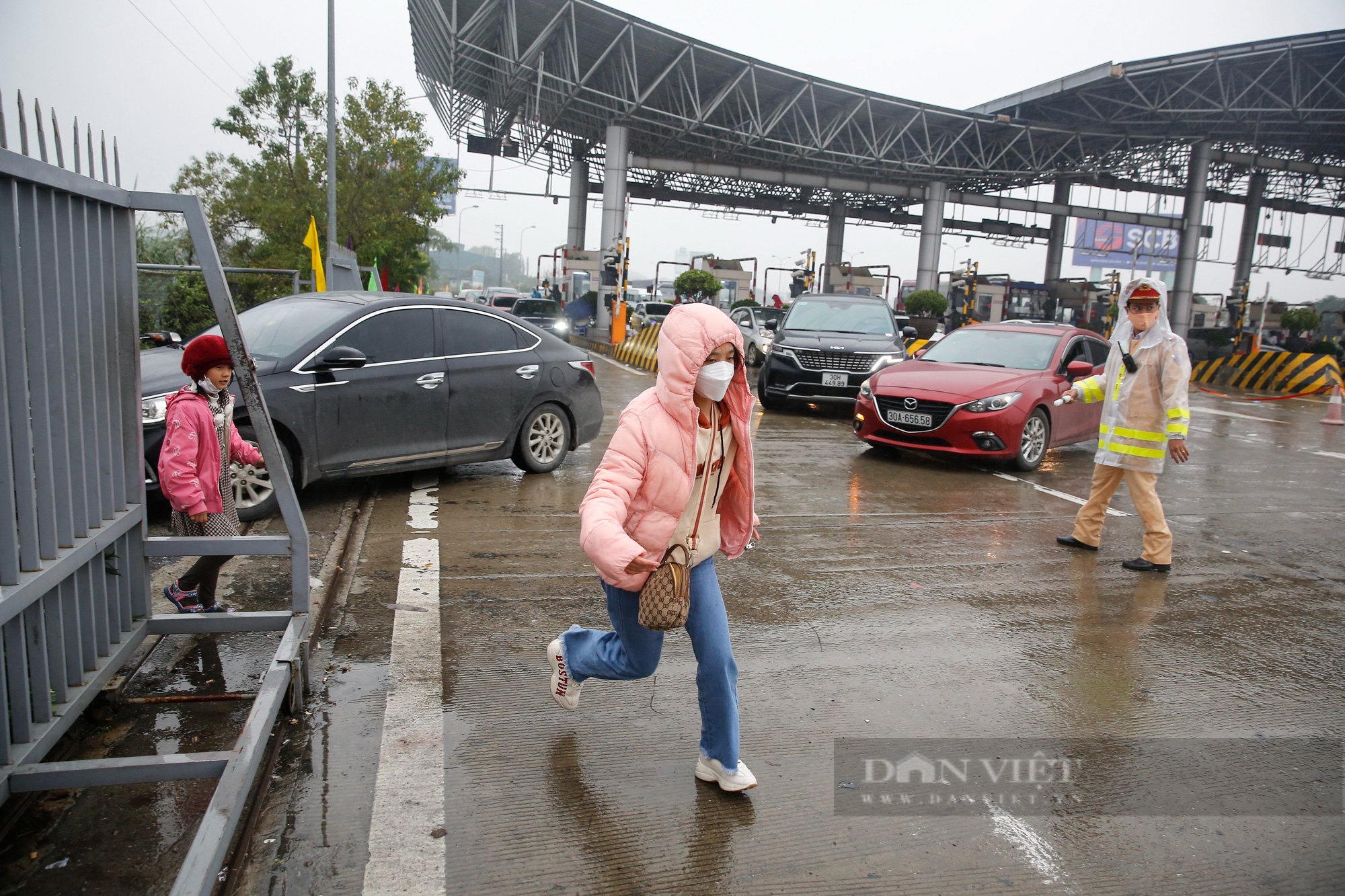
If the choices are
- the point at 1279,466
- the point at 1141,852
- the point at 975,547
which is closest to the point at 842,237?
the point at 1279,466

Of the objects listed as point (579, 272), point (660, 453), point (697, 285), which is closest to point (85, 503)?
point (660, 453)

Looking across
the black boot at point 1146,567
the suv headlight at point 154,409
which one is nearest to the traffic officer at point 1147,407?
the black boot at point 1146,567

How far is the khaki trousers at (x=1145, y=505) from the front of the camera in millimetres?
6043

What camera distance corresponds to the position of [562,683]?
3414mm

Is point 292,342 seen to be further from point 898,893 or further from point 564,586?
point 898,893

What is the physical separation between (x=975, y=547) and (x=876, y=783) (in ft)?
11.7

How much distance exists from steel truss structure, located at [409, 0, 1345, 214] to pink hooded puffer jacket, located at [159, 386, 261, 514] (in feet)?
104

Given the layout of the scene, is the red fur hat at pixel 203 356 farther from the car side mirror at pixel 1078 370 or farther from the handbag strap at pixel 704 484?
the car side mirror at pixel 1078 370

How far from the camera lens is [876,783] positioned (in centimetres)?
322

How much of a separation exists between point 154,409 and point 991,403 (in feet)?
23.3

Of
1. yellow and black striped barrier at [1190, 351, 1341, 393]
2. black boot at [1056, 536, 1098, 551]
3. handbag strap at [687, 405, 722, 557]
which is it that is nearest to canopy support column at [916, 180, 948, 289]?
yellow and black striped barrier at [1190, 351, 1341, 393]

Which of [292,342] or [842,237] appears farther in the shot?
[842,237]

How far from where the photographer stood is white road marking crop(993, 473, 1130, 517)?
7.82 m

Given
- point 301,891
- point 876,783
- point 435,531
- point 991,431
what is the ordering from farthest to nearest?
point 991,431
point 435,531
point 876,783
point 301,891
